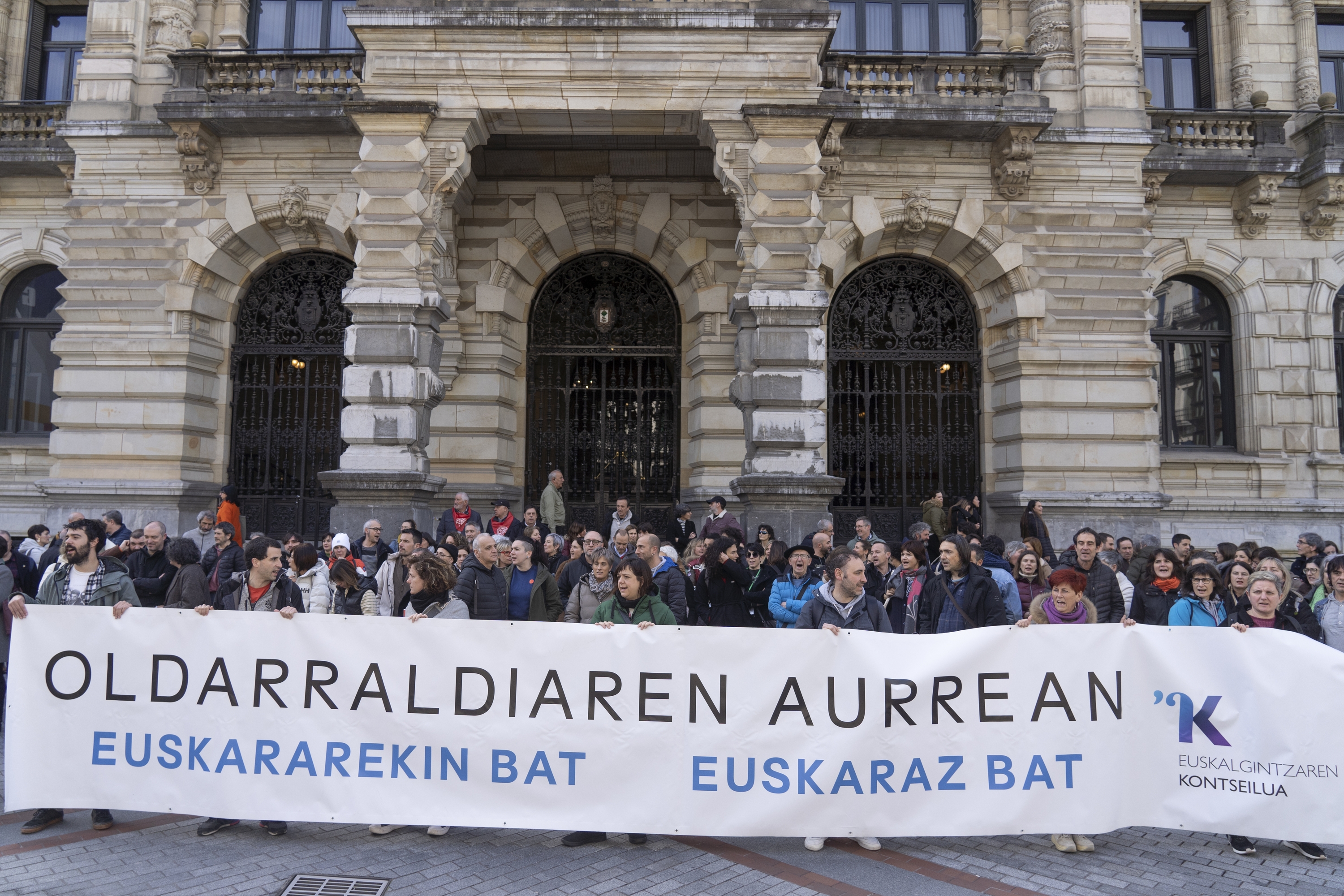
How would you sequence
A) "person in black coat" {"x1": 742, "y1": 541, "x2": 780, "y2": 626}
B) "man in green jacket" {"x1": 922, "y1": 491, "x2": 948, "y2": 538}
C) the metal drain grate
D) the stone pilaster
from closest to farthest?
1. the metal drain grate
2. "person in black coat" {"x1": 742, "y1": 541, "x2": 780, "y2": 626}
3. the stone pilaster
4. "man in green jacket" {"x1": 922, "y1": 491, "x2": 948, "y2": 538}

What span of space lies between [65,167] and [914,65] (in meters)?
15.0

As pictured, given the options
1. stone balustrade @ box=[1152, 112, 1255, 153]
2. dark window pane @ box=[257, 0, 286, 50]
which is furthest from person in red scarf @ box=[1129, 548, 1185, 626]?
dark window pane @ box=[257, 0, 286, 50]

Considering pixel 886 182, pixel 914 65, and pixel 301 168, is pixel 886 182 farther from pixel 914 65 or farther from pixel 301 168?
pixel 301 168

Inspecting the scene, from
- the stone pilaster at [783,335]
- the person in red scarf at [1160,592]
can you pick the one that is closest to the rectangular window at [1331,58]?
the stone pilaster at [783,335]

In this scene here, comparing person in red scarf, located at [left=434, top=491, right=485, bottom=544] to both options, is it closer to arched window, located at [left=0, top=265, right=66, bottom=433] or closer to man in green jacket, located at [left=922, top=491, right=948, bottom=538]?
man in green jacket, located at [left=922, top=491, right=948, bottom=538]

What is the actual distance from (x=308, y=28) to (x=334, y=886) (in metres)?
16.4

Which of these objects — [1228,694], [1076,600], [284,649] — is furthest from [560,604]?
[1228,694]

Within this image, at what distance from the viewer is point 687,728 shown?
17.5 feet

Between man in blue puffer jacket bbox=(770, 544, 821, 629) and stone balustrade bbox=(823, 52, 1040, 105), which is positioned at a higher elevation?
stone balustrade bbox=(823, 52, 1040, 105)

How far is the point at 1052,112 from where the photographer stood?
14.2 m

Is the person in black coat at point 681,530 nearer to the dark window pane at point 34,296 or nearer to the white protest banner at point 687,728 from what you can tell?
the white protest banner at point 687,728

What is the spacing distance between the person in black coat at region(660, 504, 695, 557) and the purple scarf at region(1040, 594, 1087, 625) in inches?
280

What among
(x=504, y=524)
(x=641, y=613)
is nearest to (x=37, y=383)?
(x=504, y=524)

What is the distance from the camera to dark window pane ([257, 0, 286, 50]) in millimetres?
16453
